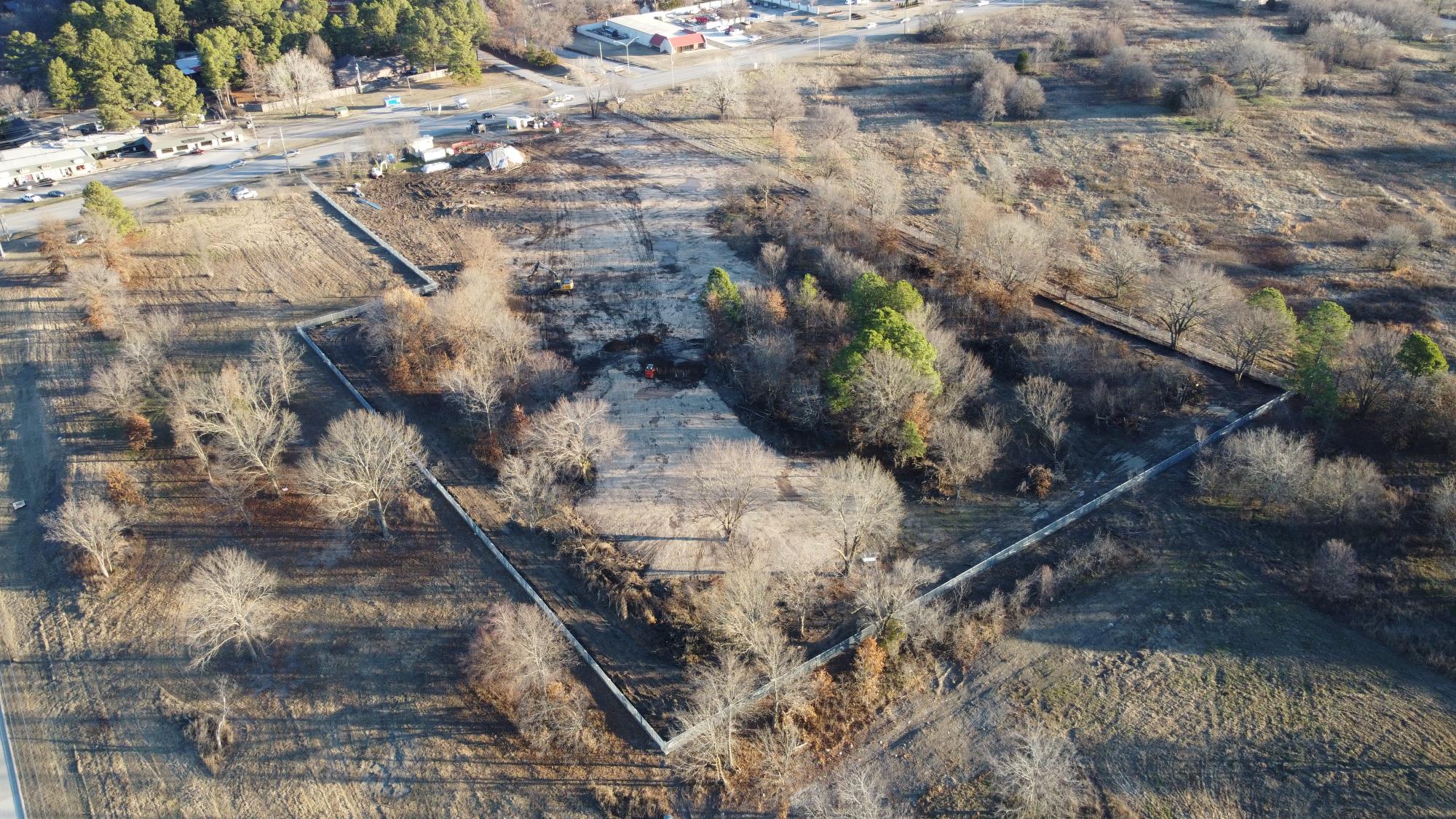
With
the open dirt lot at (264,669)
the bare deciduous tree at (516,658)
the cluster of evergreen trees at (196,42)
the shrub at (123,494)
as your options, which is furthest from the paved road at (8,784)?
the cluster of evergreen trees at (196,42)

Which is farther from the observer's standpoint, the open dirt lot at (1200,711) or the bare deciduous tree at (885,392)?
the bare deciduous tree at (885,392)

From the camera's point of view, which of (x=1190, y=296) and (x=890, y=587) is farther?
(x=1190, y=296)

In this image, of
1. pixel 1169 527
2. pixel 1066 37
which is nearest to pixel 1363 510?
pixel 1169 527

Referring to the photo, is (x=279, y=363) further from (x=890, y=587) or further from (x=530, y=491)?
(x=890, y=587)

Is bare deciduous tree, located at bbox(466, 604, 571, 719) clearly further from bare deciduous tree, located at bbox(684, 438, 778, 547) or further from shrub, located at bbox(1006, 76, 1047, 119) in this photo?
shrub, located at bbox(1006, 76, 1047, 119)

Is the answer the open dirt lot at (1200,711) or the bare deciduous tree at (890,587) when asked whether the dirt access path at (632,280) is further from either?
the open dirt lot at (1200,711)

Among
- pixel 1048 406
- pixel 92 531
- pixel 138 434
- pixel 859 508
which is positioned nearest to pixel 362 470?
pixel 92 531
